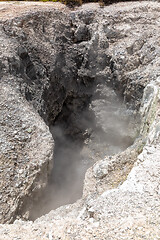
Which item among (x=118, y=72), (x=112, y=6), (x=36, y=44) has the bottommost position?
(x=118, y=72)

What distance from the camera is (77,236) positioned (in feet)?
20.7

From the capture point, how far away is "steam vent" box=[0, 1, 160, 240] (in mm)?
10633

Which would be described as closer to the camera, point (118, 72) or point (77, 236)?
point (77, 236)

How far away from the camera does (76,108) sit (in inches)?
782

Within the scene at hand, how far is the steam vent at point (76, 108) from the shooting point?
10633 millimetres

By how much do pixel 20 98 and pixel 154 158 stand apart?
9053mm

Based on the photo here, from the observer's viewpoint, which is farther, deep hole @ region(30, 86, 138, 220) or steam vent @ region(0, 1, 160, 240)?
deep hole @ region(30, 86, 138, 220)

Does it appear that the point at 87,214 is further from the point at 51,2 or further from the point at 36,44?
the point at 51,2

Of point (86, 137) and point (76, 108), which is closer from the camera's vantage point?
point (76, 108)

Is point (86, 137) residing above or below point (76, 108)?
below

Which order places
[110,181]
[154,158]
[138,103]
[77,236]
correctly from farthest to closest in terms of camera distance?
[138,103] < [110,181] < [154,158] < [77,236]

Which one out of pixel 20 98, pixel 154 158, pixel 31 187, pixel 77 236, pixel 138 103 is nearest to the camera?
pixel 77 236

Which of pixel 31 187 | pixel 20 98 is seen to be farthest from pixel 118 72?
pixel 31 187

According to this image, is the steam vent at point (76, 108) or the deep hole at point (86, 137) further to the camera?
the deep hole at point (86, 137)
